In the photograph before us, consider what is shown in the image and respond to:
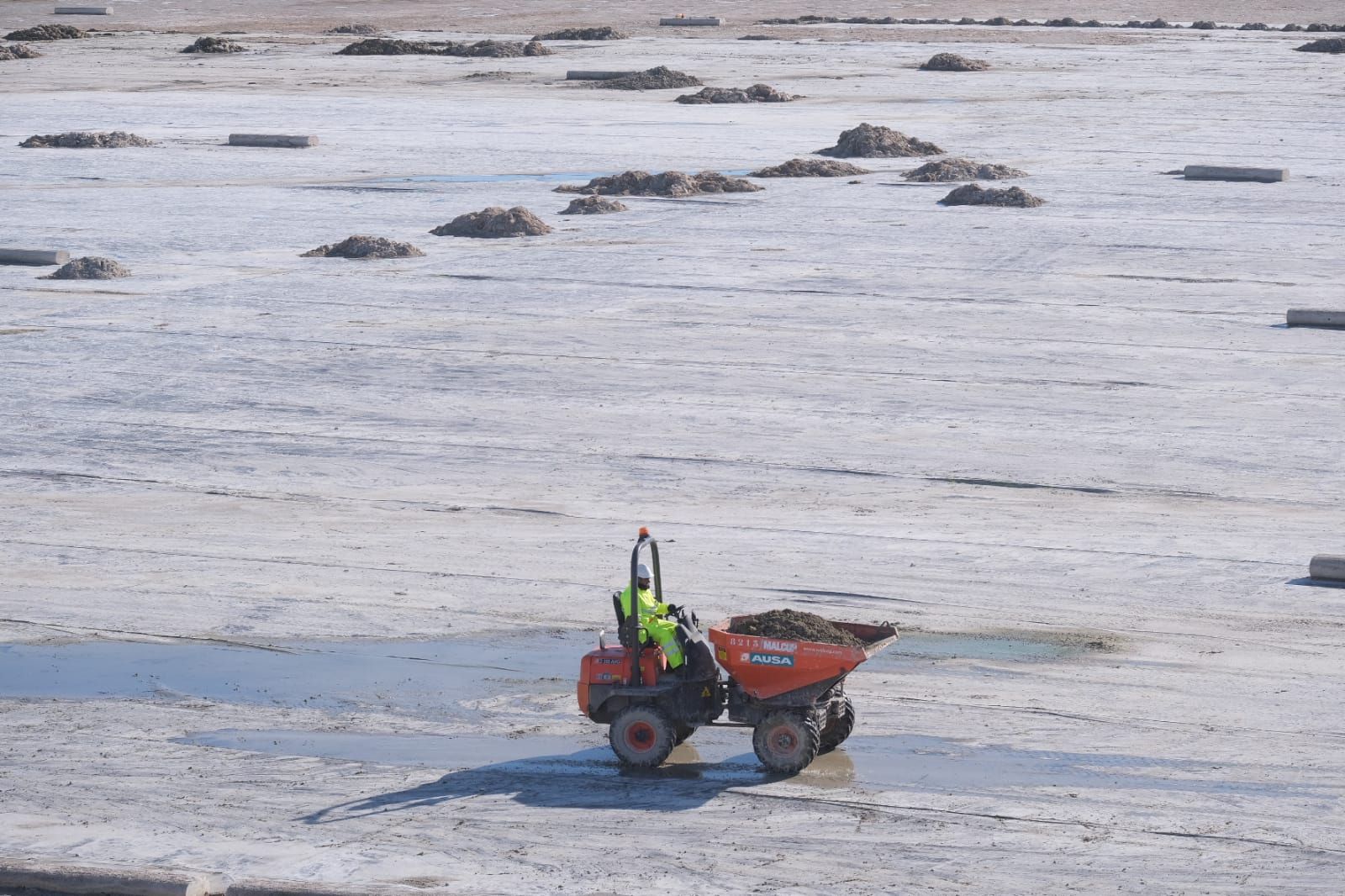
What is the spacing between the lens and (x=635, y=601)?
32.2 feet

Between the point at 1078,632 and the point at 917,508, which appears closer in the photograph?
the point at 1078,632

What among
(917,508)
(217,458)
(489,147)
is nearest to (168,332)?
(217,458)

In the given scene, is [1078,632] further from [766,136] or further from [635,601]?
[766,136]

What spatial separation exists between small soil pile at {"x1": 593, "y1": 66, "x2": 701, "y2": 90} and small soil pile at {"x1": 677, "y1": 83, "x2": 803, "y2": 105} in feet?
9.34

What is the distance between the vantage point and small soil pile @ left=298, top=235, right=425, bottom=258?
25859 mm

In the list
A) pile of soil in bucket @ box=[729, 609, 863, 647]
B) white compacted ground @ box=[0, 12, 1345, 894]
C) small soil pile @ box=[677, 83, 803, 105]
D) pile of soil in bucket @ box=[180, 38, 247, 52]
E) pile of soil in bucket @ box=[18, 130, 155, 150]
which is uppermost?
pile of soil in bucket @ box=[180, 38, 247, 52]

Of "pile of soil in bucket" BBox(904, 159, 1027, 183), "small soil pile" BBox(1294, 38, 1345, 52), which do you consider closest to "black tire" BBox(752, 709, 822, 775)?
"pile of soil in bucket" BBox(904, 159, 1027, 183)

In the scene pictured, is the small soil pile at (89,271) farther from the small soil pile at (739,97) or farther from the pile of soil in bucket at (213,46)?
the pile of soil in bucket at (213,46)

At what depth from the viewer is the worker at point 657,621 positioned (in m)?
9.80

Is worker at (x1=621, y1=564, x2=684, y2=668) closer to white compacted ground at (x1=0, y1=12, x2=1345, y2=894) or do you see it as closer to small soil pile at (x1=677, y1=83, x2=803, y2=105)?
white compacted ground at (x1=0, y1=12, x2=1345, y2=894)

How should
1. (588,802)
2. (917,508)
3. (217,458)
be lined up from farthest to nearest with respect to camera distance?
(217,458), (917,508), (588,802)

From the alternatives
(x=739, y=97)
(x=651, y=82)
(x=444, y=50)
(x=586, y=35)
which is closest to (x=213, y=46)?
(x=444, y=50)

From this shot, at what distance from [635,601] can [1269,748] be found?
3.31 meters

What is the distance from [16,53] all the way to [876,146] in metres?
35.3
